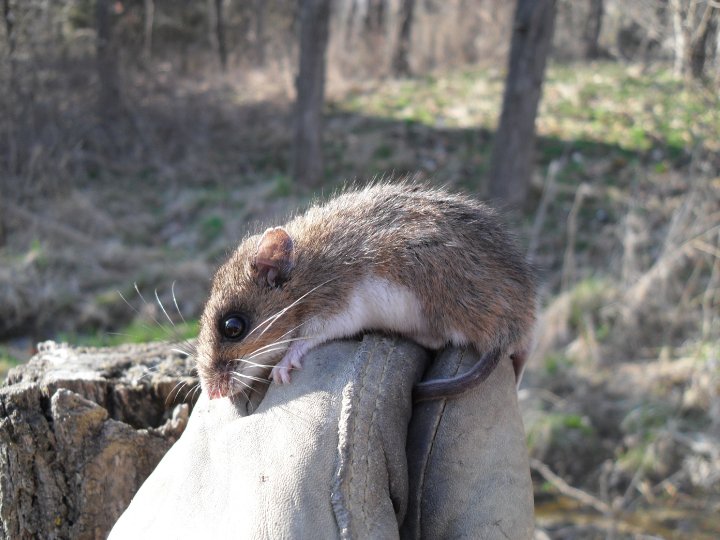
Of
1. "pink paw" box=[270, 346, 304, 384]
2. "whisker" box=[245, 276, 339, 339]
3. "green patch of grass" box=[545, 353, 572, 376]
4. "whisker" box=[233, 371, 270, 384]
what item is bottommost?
"green patch of grass" box=[545, 353, 572, 376]

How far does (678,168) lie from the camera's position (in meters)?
9.87

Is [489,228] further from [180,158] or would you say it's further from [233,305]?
[180,158]

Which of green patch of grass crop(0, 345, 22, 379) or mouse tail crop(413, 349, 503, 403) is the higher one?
mouse tail crop(413, 349, 503, 403)

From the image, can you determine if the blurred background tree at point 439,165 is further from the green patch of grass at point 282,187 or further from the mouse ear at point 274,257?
the mouse ear at point 274,257

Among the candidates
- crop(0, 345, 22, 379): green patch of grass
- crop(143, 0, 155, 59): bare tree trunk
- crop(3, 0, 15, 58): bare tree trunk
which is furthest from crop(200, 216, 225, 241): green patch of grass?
crop(143, 0, 155, 59): bare tree trunk

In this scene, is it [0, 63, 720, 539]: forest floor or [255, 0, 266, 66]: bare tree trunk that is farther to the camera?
[255, 0, 266, 66]: bare tree trunk

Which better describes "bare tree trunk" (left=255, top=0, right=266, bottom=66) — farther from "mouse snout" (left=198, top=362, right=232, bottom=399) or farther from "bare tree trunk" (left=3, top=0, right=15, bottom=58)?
"mouse snout" (left=198, top=362, right=232, bottom=399)

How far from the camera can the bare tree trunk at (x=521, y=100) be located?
884 centimetres

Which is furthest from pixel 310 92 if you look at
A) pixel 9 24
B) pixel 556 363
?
pixel 556 363

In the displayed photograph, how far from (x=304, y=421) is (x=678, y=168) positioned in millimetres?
9508

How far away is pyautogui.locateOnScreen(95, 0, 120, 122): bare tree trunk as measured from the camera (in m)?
13.1

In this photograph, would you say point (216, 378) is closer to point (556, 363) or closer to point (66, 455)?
point (66, 455)

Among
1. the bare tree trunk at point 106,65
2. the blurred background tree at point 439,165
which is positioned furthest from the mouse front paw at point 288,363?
the bare tree trunk at point 106,65

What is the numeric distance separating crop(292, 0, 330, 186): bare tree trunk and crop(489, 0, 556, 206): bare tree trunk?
357 cm
